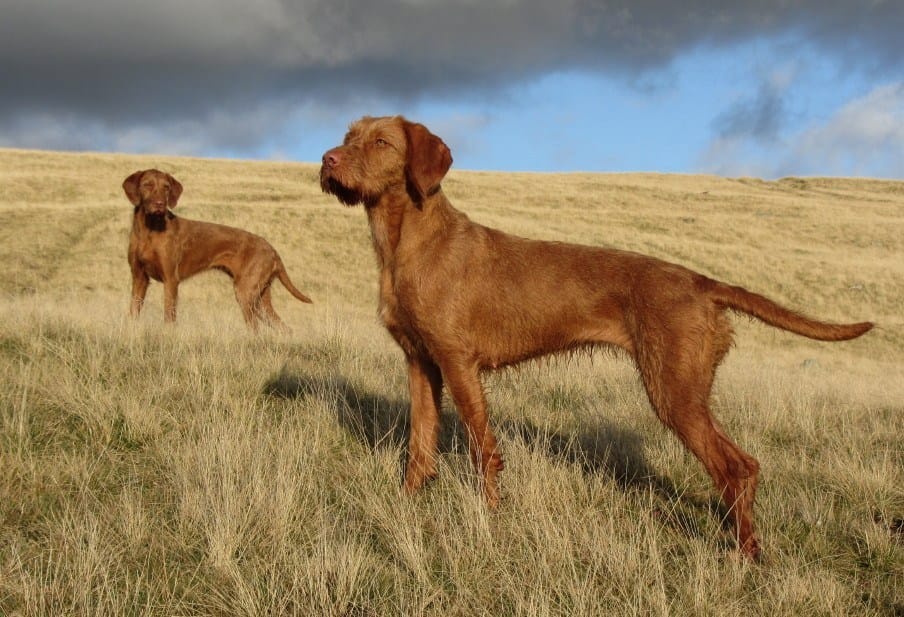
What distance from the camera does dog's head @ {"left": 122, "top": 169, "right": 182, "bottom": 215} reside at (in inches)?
353

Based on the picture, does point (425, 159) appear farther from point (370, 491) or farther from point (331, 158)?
point (370, 491)

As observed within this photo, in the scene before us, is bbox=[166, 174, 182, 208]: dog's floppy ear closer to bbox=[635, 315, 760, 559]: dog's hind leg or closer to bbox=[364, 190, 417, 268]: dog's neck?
bbox=[364, 190, 417, 268]: dog's neck

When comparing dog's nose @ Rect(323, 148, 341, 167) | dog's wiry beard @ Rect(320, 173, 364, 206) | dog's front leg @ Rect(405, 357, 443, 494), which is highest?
dog's nose @ Rect(323, 148, 341, 167)

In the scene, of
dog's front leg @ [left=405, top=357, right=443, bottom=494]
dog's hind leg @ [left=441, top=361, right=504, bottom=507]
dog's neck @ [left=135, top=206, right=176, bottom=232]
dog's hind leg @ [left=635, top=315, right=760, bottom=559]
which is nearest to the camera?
dog's hind leg @ [left=635, top=315, right=760, bottom=559]

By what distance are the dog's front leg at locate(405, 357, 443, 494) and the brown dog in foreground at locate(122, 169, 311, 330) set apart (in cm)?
562

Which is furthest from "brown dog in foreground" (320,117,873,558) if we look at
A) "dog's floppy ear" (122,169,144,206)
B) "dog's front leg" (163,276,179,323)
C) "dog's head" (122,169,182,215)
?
"dog's floppy ear" (122,169,144,206)

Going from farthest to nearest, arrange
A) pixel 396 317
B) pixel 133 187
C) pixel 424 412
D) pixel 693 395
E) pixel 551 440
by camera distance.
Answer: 1. pixel 133 187
2. pixel 551 440
3. pixel 424 412
4. pixel 396 317
5. pixel 693 395

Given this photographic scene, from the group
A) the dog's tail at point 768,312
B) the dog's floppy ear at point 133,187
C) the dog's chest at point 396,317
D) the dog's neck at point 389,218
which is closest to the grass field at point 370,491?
the dog's chest at point 396,317

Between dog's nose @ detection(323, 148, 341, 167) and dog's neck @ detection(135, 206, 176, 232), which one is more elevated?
dog's nose @ detection(323, 148, 341, 167)

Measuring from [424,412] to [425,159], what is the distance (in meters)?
1.46

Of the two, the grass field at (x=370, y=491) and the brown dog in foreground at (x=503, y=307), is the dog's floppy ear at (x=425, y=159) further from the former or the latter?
the grass field at (x=370, y=491)

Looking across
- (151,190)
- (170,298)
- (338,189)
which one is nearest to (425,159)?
(338,189)

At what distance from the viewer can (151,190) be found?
9.01m

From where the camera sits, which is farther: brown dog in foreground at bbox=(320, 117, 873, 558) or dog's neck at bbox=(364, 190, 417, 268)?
dog's neck at bbox=(364, 190, 417, 268)
